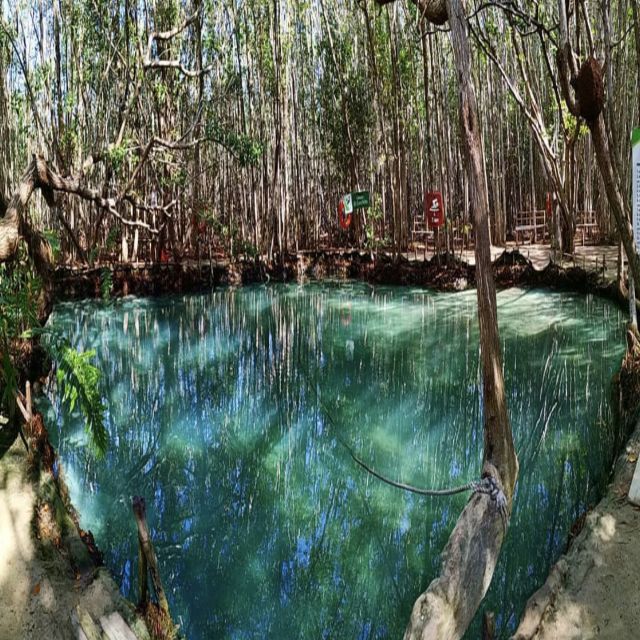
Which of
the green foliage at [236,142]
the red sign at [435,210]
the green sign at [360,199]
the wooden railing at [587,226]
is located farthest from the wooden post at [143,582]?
the wooden railing at [587,226]

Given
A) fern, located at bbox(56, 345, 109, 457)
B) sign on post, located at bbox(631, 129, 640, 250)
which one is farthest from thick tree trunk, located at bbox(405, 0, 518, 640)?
fern, located at bbox(56, 345, 109, 457)

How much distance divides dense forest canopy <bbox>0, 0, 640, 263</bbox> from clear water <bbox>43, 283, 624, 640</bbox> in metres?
2.65

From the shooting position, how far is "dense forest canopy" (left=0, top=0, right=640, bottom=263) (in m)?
9.32

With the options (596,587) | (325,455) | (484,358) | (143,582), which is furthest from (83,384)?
(596,587)

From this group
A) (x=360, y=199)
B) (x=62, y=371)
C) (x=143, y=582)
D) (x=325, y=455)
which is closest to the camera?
(x=143, y=582)

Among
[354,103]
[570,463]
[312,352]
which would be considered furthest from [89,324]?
[354,103]

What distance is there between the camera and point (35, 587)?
2.49m

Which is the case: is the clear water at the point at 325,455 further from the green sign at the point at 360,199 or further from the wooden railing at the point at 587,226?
the wooden railing at the point at 587,226

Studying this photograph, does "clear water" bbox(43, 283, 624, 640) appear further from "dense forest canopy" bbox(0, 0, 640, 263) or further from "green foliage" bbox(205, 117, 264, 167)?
"dense forest canopy" bbox(0, 0, 640, 263)

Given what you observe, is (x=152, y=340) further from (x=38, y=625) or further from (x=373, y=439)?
(x=38, y=625)

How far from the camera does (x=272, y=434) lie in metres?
4.62

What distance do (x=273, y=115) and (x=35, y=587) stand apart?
Result: 403 inches

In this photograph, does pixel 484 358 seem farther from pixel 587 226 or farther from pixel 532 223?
pixel 532 223

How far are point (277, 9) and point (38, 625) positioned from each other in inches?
418
